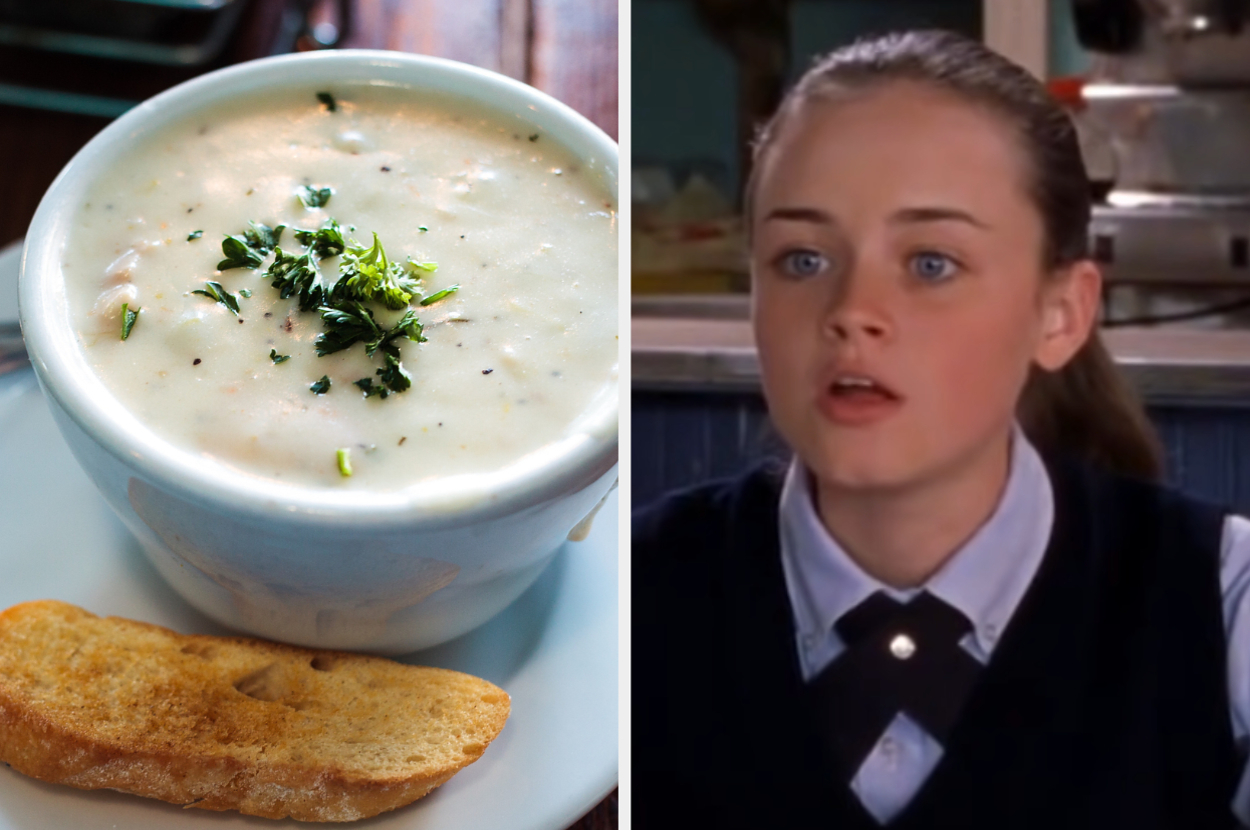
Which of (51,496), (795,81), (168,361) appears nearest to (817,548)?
(795,81)

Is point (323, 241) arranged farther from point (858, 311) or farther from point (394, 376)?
point (858, 311)

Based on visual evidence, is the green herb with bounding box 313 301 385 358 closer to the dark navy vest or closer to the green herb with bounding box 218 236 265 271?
the green herb with bounding box 218 236 265 271

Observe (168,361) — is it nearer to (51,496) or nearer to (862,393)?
(51,496)

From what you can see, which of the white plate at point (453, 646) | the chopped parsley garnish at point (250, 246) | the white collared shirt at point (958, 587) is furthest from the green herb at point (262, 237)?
the white collared shirt at point (958, 587)

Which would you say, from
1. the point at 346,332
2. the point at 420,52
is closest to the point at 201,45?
the point at 420,52

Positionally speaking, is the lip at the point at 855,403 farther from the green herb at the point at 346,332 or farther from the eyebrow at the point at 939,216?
the green herb at the point at 346,332

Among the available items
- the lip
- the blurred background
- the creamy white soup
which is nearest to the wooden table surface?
the blurred background
